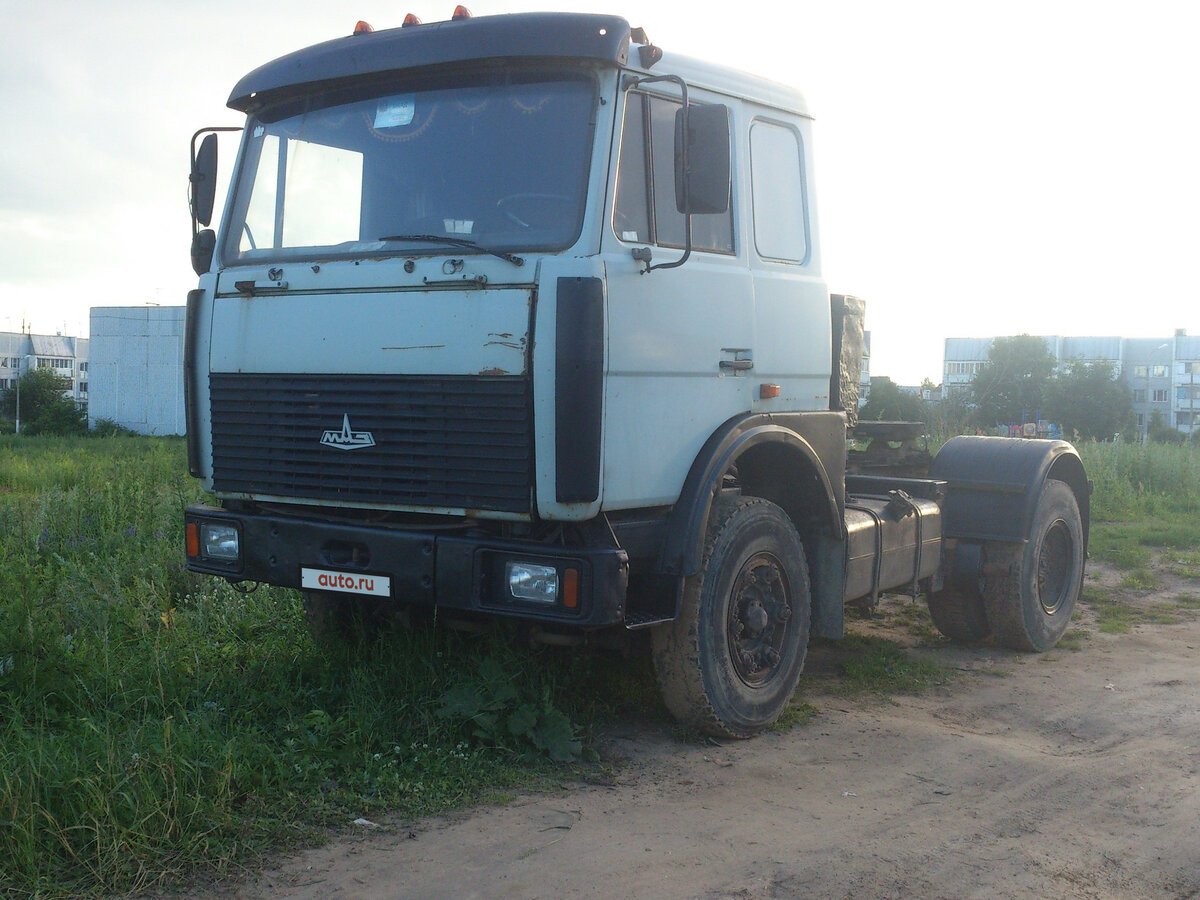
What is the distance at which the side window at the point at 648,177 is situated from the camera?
477 cm

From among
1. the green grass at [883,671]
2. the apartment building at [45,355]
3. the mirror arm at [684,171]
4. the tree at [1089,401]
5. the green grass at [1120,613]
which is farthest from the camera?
the apartment building at [45,355]

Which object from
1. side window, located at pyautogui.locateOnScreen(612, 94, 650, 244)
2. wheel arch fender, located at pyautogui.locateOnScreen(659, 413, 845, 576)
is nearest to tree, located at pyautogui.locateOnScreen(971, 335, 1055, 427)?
wheel arch fender, located at pyautogui.locateOnScreen(659, 413, 845, 576)

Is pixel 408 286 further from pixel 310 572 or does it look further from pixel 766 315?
pixel 766 315

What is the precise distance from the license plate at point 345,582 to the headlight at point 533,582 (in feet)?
1.82

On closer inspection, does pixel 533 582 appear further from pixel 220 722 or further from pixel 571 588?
pixel 220 722

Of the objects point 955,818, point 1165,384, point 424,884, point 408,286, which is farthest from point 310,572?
point 1165,384

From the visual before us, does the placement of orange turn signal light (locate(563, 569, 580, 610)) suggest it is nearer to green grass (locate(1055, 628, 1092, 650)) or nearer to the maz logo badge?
the maz logo badge

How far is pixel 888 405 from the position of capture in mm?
11352

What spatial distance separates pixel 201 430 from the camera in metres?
5.38

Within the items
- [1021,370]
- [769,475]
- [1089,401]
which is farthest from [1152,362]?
[769,475]

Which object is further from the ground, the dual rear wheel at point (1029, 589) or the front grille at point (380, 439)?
the front grille at point (380, 439)

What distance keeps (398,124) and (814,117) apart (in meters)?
2.13

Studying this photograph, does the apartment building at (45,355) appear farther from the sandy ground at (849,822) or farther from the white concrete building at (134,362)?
the sandy ground at (849,822)

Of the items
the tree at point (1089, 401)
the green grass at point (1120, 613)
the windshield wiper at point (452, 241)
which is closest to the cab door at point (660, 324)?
the windshield wiper at point (452, 241)
